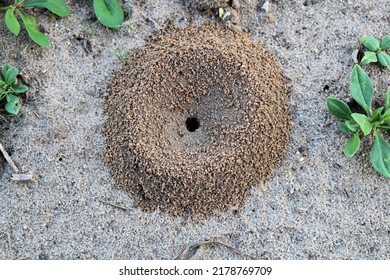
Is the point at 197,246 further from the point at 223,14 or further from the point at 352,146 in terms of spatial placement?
the point at 223,14

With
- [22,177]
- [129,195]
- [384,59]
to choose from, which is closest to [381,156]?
[384,59]

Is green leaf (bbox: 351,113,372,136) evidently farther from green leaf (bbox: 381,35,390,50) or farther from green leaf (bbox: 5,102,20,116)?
green leaf (bbox: 5,102,20,116)

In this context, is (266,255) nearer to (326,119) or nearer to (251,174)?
(251,174)

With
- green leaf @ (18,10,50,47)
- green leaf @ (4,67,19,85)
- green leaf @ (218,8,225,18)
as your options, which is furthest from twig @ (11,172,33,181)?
green leaf @ (218,8,225,18)

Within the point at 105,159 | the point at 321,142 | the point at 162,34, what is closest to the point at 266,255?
the point at 321,142

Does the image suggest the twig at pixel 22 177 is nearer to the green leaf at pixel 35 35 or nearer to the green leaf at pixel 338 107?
the green leaf at pixel 35 35
